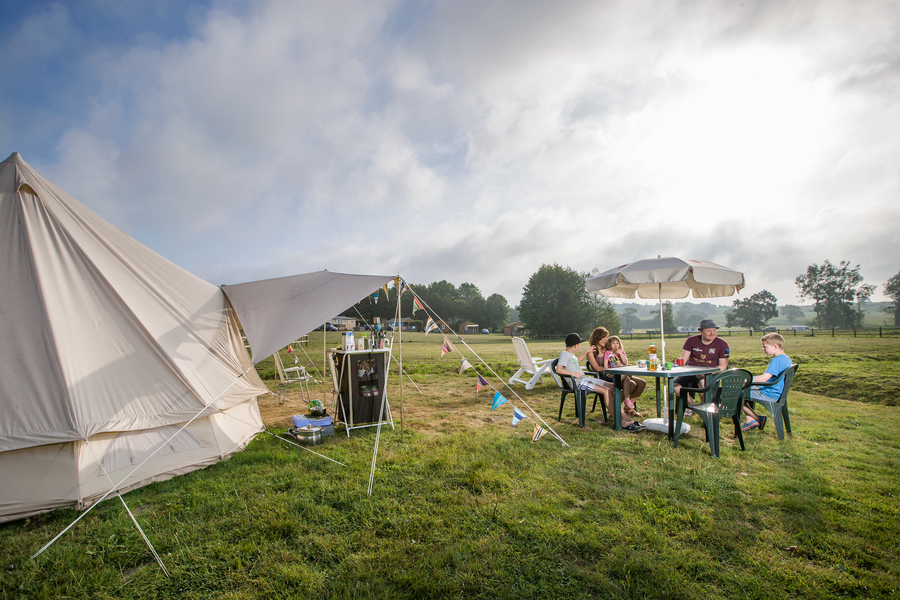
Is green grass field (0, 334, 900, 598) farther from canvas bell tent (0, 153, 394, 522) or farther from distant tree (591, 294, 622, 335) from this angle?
distant tree (591, 294, 622, 335)

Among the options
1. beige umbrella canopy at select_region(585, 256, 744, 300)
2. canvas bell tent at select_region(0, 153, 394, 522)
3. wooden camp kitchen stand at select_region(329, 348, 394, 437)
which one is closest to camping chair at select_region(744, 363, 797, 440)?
beige umbrella canopy at select_region(585, 256, 744, 300)

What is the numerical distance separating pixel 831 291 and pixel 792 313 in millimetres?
97053

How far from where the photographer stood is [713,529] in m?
2.75

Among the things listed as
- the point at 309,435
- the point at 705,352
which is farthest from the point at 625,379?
the point at 309,435

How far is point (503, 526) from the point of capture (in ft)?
9.50

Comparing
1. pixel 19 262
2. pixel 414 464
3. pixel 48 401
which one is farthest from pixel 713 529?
pixel 19 262

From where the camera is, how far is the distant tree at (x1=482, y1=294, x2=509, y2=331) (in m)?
68.2

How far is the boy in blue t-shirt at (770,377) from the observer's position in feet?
16.0

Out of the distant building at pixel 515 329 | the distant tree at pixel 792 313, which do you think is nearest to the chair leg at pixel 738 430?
the distant building at pixel 515 329

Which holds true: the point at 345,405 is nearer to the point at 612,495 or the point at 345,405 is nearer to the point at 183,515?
the point at 183,515

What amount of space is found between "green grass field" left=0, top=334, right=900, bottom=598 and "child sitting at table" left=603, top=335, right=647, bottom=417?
3.96 feet

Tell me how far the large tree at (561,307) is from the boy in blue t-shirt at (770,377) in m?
42.3

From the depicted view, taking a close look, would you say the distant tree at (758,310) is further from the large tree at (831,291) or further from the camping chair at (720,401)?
the camping chair at (720,401)

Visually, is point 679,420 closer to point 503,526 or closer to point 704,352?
point 704,352
